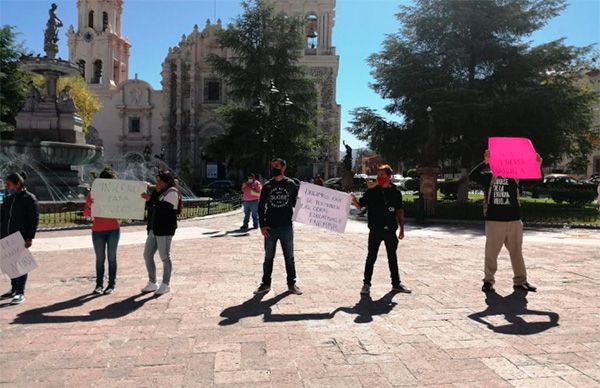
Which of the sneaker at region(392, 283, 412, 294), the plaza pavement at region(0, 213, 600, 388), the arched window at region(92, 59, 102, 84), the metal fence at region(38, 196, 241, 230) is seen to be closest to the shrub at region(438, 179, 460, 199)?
the metal fence at region(38, 196, 241, 230)

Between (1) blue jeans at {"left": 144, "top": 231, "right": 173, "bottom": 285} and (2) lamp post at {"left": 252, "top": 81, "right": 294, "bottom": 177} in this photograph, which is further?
(2) lamp post at {"left": 252, "top": 81, "right": 294, "bottom": 177}

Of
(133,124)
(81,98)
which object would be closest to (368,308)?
(81,98)

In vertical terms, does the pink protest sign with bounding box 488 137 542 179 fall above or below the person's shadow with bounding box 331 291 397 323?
above

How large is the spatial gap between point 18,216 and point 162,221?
5.72 ft

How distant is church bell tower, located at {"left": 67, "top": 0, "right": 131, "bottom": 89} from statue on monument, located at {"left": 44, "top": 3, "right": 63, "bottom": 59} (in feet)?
138

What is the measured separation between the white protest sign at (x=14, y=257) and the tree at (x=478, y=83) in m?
20.7

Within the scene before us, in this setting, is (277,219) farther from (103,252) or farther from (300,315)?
(103,252)

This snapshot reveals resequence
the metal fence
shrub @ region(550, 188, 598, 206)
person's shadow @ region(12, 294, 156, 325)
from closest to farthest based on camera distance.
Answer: person's shadow @ region(12, 294, 156, 325)
the metal fence
shrub @ region(550, 188, 598, 206)

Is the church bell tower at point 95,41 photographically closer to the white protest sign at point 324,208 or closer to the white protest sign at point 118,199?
the white protest sign at point 118,199

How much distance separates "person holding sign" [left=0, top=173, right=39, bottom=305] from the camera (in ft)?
20.6

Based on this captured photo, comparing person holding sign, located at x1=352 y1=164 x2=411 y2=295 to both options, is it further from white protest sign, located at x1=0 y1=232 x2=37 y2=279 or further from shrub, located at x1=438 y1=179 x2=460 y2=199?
shrub, located at x1=438 y1=179 x2=460 y2=199

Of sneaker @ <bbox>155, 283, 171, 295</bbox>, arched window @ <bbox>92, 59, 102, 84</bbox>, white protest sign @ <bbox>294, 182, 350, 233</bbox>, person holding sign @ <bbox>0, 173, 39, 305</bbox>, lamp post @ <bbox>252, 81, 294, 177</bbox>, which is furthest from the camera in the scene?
arched window @ <bbox>92, 59, 102, 84</bbox>

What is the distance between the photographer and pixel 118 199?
22.7ft

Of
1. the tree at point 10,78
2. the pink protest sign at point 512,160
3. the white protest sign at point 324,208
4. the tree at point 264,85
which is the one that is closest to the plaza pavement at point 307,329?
the white protest sign at point 324,208
